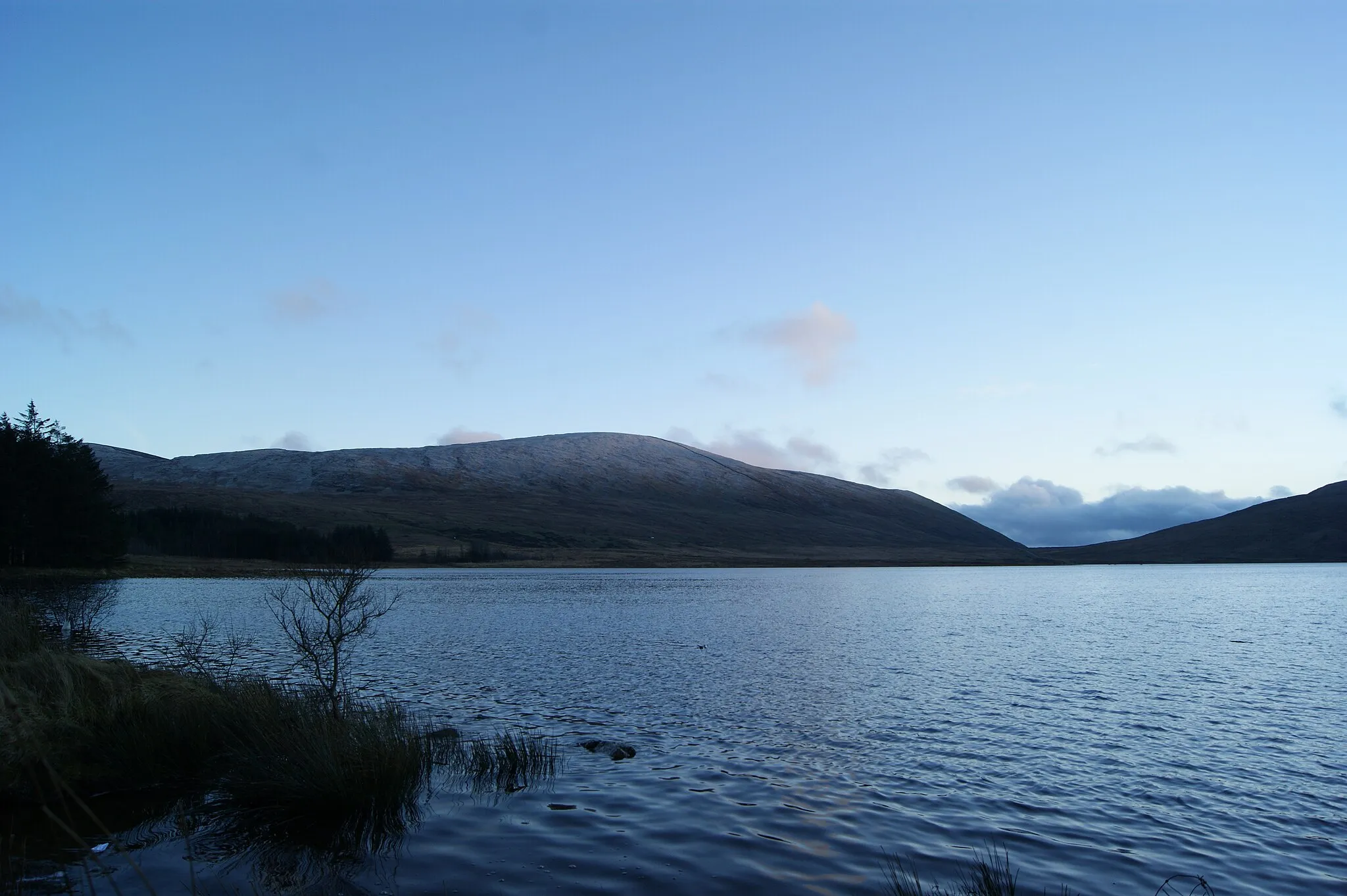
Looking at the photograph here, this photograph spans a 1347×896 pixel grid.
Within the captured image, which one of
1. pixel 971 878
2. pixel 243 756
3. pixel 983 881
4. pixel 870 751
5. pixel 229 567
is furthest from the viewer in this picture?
pixel 229 567

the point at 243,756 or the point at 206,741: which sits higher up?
the point at 243,756

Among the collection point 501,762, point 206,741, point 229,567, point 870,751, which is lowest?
point 870,751

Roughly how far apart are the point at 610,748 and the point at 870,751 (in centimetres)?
712

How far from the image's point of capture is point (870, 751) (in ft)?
78.9

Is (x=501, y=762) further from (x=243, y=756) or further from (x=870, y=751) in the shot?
(x=870, y=751)

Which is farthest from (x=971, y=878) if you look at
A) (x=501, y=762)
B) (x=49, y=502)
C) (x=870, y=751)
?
(x=49, y=502)

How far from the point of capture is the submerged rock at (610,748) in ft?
75.1

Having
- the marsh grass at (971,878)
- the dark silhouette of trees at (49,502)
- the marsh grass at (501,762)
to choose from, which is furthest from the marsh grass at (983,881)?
the dark silhouette of trees at (49,502)

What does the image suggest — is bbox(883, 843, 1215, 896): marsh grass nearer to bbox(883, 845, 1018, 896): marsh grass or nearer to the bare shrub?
bbox(883, 845, 1018, 896): marsh grass

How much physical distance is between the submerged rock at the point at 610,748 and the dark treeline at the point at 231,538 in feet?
425

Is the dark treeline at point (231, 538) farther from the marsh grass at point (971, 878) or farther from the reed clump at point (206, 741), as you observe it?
the marsh grass at point (971, 878)

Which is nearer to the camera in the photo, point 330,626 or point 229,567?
point 330,626

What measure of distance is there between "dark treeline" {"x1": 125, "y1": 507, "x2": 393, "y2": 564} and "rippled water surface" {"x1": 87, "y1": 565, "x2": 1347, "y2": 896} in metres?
99.1

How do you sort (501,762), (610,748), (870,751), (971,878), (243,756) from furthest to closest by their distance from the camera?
(870,751)
(610,748)
(501,762)
(243,756)
(971,878)
